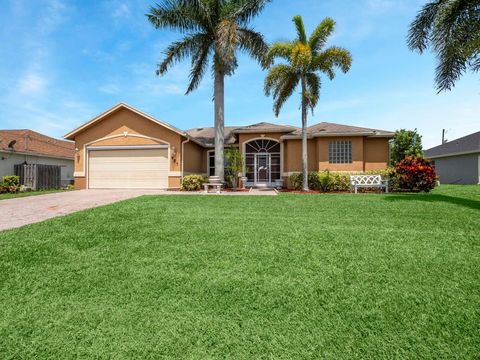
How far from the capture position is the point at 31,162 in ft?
66.4

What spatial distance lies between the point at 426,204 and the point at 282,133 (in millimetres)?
10986

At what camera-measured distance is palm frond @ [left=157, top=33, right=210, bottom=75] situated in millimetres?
16266

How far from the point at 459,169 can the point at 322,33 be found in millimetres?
21298

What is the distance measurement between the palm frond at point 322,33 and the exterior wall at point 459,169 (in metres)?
19.2

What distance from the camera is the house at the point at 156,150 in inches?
653

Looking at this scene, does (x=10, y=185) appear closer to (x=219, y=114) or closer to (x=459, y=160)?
(x=219, y=114)

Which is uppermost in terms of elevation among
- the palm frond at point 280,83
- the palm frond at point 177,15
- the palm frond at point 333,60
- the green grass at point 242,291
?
the palm frond at point 177,15

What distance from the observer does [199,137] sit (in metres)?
21.7

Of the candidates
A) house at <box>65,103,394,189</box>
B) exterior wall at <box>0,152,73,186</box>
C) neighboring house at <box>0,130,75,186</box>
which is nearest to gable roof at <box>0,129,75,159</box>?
neighboring house at <box>0,130,75,186</box>

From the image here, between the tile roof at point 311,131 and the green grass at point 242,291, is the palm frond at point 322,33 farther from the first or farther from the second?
the green grass at point 242,291

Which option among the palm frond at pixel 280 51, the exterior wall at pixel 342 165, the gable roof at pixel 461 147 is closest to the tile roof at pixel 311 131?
the exterior wall at pixel 342 165

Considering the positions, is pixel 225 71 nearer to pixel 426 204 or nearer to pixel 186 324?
pixel 426 204

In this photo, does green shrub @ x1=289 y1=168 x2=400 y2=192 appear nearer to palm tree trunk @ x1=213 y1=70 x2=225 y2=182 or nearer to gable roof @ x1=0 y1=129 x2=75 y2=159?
palm tree trunk @ x1=213 y1=70 x2=225 y2=182

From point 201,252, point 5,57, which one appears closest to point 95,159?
point 5,57
